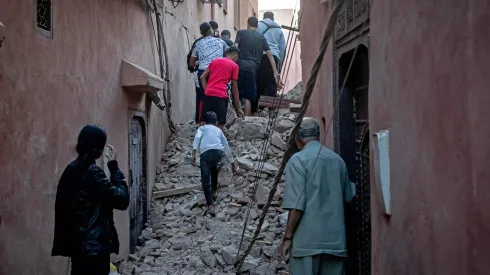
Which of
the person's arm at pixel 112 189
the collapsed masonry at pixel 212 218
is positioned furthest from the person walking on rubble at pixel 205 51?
the person's arm at pixel 112 189

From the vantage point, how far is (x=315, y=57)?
7.68m

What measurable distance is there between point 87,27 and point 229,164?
439 cm

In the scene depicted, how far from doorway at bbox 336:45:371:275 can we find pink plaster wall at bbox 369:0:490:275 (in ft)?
4.07

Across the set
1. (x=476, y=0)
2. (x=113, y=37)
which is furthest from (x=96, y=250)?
(x=113, y=37)

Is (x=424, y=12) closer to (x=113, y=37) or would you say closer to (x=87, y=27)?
(x=87, y=27)

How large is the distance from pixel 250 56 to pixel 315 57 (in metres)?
4.03

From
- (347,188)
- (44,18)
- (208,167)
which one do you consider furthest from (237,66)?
(347,188)

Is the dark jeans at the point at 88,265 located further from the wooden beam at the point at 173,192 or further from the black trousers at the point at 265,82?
the black trousers at the point at 265,82

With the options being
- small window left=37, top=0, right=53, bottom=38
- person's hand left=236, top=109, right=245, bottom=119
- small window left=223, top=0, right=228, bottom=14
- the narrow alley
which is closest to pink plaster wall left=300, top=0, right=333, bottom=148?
the narrow alley

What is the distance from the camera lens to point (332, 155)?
15.5 ft

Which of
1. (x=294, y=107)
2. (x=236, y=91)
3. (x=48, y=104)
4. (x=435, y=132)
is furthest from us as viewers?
(x=294, y=107)

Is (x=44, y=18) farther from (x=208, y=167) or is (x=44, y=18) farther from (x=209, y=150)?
(x=208, y=167)

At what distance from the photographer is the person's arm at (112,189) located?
3912mm

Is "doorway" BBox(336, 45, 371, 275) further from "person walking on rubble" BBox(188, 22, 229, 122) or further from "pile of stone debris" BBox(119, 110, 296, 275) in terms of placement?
"person walking on rubble" BBox(188, 22, 229, 122)
